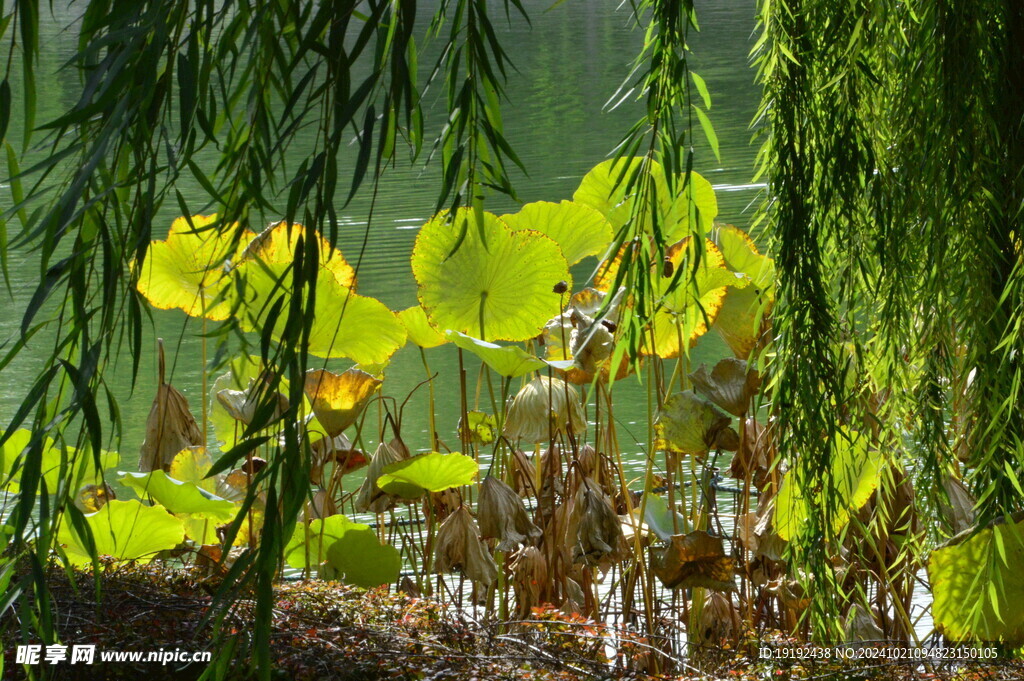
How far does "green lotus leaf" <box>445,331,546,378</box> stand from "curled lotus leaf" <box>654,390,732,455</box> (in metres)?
0.17

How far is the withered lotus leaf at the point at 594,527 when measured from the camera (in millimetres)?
1088

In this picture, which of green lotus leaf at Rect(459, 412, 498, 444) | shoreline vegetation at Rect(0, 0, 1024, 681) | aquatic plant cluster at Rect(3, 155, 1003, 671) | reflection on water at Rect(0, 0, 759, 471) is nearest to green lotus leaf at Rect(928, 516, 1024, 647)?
shoreline vegetation at Rect(0, 0, 1024, 681)

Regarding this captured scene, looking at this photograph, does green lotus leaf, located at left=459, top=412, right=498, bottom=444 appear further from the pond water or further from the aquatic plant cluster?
the pond water

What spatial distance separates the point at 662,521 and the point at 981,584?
20.3 inches

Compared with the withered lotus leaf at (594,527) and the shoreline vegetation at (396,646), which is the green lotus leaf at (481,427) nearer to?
the withered lotus leaf at (594,527)

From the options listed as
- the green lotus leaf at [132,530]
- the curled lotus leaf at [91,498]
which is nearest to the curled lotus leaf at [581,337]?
the green lotus leaf at [132,530]

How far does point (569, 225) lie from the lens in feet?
4.10

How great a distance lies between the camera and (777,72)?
0.77m

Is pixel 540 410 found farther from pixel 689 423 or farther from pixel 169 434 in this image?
pixel 169 434

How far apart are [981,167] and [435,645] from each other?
0.54 meters

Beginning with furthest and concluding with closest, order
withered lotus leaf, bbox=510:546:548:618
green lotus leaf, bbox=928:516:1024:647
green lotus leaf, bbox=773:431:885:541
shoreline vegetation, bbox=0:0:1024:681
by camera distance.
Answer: withered lotus leaf, bbox=510:546:548:618 < green lotus leaf, bbox=773:431:885:541 < green lotus leaf, bbox=928:516:1024:647 < shoreline vegetation, bbox=0:0:1024:681

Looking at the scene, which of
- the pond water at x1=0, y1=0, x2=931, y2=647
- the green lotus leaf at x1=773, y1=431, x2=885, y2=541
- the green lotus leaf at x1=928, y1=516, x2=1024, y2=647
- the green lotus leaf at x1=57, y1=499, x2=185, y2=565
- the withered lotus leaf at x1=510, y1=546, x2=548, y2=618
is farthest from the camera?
the pond water at x1=0, y1=0, x2=931, y2=647

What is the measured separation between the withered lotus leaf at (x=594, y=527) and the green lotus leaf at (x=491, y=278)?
0.21 m

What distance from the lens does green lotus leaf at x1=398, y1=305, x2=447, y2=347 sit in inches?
50.4
